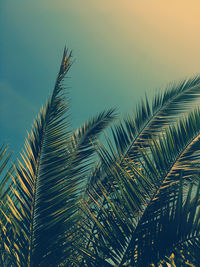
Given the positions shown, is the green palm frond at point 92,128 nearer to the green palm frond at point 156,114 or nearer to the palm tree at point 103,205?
the green palm frond at point 156,114

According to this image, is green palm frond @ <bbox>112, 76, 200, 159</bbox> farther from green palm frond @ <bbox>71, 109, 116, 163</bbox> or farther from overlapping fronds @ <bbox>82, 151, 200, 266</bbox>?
overlapping fronds @ <bbox>82, 151, 200, 266</bbox>

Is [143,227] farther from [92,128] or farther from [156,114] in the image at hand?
[92,128]

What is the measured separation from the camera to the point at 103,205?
2.27m

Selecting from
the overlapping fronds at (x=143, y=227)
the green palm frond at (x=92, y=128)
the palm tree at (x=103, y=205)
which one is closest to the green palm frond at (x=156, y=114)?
the palm tree at (x=103, y=205)

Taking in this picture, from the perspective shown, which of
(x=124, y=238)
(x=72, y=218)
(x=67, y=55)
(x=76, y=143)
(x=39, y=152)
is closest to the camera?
(x=124, y=238)

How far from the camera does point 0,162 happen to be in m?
2.67

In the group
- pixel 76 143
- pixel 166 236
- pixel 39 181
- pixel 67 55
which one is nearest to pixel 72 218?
pixel 39 181

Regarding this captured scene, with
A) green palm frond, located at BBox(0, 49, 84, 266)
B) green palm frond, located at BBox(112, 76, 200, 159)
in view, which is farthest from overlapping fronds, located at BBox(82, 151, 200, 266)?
green palm frond, located at BBox(112, 76, 200, 159)

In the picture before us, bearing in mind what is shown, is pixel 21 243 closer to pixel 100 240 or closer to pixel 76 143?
pixel 100 240

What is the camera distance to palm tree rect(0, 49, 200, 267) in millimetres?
1914

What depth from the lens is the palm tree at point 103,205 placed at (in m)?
1.91

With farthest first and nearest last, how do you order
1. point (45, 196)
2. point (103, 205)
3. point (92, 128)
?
point (92, 128) < point (45, 196) < point (103, 205)

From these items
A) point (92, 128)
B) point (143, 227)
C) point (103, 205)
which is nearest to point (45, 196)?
point (103, 205)

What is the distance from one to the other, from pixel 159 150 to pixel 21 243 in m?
1.28
